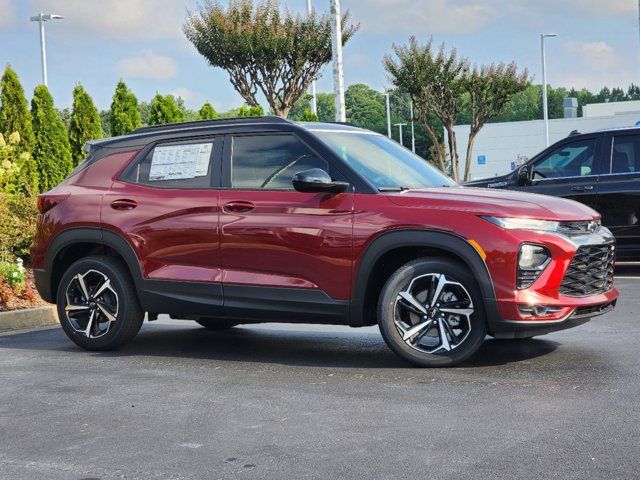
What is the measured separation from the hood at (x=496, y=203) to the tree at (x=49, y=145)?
13.3 m

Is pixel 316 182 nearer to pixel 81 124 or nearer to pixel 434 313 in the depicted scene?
pixel 434 313

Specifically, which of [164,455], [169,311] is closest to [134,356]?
[169,311]

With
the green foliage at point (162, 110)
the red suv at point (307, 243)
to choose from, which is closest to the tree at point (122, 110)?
the green foliage at point (162, 110)

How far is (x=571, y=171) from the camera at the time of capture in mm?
12977

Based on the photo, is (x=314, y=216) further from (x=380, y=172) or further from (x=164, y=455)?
(x=164, y=455)

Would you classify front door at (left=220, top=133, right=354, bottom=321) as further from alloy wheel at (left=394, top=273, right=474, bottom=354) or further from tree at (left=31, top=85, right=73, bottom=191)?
tree at (left=31, top=85, right=73, bottom=191)

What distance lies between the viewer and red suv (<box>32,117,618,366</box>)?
21.5 feet

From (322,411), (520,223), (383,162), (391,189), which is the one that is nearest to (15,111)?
(383,162)

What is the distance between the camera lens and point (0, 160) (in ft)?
46.6

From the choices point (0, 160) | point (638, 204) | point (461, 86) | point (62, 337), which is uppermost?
point (461, 86)

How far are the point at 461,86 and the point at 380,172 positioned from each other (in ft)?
90.9

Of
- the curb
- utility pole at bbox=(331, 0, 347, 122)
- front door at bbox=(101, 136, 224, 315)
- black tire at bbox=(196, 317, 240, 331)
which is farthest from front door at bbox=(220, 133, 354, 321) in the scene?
utility pole at bbox=(331, 0, 347, 122)

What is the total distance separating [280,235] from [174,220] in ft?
3.17

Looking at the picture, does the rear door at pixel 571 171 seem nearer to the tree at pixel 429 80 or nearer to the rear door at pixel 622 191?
the rear door at pixel 622 191
